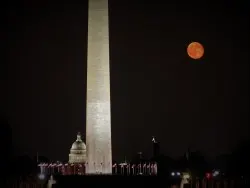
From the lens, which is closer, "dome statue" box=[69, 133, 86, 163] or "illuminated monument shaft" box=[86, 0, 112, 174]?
Answer: "illuminated monument shaft" box=[86, 0, 112, 174]

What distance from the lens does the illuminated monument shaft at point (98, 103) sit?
222 feet

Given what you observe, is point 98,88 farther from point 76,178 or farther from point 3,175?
point 3,175

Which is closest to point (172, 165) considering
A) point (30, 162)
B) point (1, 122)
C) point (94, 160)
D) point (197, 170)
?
point (197, 170)

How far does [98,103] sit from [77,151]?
1708 inches

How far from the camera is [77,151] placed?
110 meters

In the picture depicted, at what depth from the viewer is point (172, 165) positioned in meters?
138

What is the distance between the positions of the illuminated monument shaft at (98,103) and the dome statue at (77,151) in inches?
1565

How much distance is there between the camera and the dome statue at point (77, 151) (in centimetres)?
10862

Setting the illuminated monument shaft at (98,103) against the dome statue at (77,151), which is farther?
the dome statue at (77,151)

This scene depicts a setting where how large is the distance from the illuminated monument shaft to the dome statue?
39.8 m

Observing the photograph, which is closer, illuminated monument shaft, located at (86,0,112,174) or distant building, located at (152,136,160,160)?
illuminated monument shaft, located at (86,0,112,174)

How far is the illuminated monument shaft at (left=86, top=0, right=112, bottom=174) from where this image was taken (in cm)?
6781

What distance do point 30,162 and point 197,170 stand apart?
31.5m

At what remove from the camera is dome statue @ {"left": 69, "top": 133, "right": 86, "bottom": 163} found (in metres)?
109
